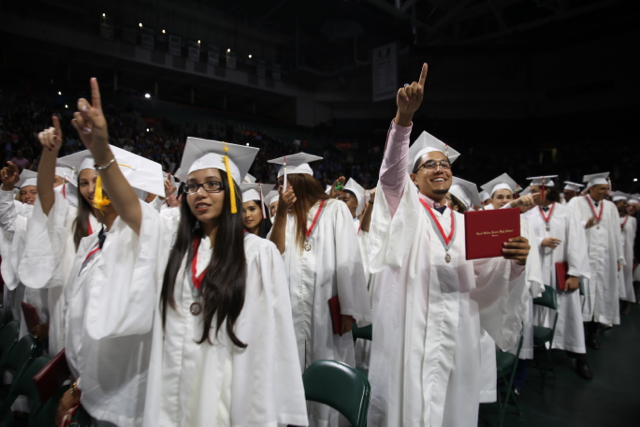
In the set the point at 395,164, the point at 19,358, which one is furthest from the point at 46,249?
the point at 395,164

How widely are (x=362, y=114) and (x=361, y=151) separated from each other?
261cm

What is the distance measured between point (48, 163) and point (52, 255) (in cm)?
65

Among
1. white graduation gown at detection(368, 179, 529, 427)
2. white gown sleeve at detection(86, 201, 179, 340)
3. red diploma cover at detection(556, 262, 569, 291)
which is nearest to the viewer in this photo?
white gown sleeve at detection(86, 201, 179, 340)

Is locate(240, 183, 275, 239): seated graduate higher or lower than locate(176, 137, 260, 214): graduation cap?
lower

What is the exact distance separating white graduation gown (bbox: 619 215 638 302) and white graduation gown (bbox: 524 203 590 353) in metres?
3.40

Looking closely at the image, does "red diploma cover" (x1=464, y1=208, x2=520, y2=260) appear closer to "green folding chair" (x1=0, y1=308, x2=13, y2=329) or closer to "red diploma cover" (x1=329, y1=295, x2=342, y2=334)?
"red diploma cover" (x1=329, y1=295, x2=342, y2=334)

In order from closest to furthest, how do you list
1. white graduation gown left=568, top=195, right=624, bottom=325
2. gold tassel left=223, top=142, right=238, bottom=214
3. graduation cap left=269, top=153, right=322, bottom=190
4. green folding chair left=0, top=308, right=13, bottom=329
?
gold tassel left=223, top=142, right=238, bottom=214, graduation cap left=269, top=153, right=322, bottom=190, green folding chair left=0, top=308, right=13, bottom=329, white graduation gown left=568, top=195, right=624, bottom=325

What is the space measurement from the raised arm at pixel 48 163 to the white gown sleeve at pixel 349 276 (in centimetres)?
199

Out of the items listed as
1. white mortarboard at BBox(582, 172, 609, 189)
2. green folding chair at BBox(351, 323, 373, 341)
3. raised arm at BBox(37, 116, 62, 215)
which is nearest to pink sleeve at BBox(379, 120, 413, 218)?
green folding chair at BBox(351, 323, 373, 341)

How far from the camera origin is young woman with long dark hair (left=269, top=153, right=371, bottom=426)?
2.99 m

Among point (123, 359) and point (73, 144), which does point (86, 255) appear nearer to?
point (123, 359)

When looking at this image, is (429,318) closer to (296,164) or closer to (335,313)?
(335,313)

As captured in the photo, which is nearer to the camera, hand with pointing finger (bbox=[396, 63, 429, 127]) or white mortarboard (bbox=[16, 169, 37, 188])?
hand with pointing finger (bbox=[396, 63, 429, 127])

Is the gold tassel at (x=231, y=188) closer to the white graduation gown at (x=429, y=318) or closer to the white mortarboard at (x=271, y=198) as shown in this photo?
the white graduation gown at (x=429, y=318)
